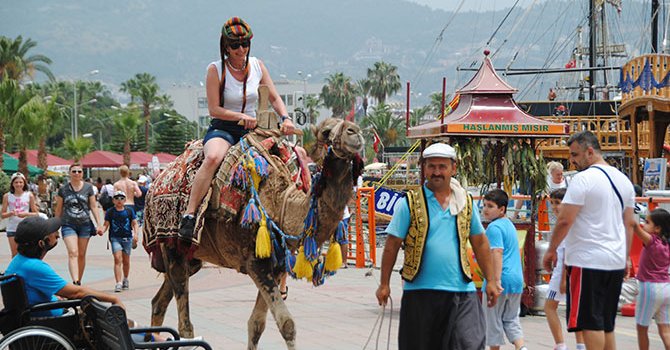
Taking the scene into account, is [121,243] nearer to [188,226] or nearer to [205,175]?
[188,226]

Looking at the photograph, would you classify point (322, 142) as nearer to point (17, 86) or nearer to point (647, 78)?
point (647, 78)

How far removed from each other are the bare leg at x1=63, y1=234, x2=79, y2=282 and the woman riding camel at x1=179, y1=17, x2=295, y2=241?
18.3 ft

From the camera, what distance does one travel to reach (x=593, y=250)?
737cm

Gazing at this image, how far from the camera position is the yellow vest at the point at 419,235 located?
6.48 meters

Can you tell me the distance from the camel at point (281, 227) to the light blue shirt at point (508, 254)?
5.07ft

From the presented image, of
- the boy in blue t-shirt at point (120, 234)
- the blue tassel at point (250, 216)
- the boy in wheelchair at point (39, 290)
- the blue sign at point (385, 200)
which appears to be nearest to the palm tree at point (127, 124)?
the blue sign at point (385, 200)

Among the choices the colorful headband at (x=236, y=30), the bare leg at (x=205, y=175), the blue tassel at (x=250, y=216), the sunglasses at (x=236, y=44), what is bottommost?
the blue tassel at (x=250, y=216)

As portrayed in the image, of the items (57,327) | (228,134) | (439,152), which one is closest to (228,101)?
(228,134)

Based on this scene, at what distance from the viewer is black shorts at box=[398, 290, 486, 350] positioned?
20.9ft

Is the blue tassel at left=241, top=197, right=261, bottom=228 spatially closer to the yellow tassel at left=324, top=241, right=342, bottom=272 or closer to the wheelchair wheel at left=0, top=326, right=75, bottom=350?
the yellow tassel at left=324, top=241, right=342, bottom=272

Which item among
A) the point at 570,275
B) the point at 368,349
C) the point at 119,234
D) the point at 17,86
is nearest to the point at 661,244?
the point at 570,275

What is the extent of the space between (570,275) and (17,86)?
171ft

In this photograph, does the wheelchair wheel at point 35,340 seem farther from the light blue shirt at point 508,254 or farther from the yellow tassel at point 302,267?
the light blue shirt at point 508,254

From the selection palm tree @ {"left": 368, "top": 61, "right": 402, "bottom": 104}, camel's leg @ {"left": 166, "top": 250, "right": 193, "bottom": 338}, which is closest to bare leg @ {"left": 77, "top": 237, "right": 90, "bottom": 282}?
camel's leg @ {"left": 166, "top": 250, "right": 193, "bottom": 338}
